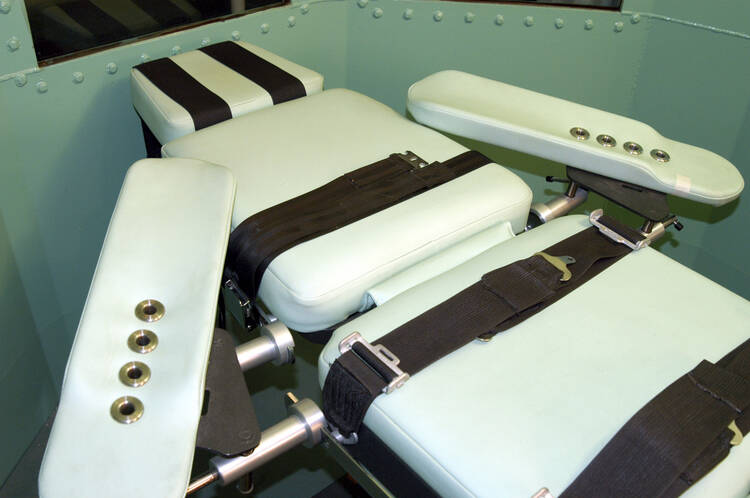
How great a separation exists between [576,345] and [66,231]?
1162mm

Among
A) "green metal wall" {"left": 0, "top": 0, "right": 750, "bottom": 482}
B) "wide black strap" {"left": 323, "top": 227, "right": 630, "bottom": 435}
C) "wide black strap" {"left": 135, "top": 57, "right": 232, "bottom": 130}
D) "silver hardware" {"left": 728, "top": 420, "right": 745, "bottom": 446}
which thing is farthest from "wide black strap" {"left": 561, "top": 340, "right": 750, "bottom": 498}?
"green metal wall" {"left": 0, "top": 0, "right": 750, "bottom": 482}

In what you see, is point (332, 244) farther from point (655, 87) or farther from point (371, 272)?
point (655, 87)

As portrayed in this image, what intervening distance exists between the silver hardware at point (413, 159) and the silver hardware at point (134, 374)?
59 centimetres

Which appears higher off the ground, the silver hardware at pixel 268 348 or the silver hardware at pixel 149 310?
the silver hardware at pixel 149 310

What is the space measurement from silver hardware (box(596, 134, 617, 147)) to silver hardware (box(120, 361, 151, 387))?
2.72 feet

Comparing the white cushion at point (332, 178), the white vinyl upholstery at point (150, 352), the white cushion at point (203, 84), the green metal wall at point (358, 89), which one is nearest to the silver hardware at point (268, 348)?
the white cushion at point (332, 178)

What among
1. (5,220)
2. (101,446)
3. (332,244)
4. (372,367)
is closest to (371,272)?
(332,244)

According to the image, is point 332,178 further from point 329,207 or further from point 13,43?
point 13,43

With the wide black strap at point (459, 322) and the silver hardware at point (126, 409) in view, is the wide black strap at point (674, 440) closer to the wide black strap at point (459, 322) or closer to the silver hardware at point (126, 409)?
the wide black strap at point (459, 322)

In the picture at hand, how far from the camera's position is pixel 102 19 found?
134 centimetres

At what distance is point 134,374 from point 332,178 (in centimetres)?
51

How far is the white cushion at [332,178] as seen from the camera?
94 centimetres

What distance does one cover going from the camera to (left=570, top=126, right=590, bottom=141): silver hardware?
3.78 ft

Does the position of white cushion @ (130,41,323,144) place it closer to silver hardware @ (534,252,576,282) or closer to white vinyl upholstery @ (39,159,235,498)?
white vinyl upholstery @ (39,159,235,498)
